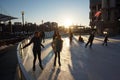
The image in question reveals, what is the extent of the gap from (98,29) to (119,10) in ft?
25.3

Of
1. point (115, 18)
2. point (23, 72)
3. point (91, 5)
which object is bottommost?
point (23, 72)

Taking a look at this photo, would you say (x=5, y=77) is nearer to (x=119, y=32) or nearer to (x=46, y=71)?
(x=46, y=71)

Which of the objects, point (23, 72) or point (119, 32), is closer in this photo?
point (23, 72)

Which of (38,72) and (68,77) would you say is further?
(38,72)

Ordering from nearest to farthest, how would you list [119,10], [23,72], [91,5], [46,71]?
[23,72] → [46,71] → [119,10] → [91,5]

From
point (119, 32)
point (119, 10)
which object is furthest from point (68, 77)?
point (119, 10)

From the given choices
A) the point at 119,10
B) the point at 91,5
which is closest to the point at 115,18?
the point at 119,10

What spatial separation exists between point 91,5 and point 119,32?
3827 centimetres

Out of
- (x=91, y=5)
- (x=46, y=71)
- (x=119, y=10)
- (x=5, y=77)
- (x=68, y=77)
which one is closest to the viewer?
(x=68, y=77)

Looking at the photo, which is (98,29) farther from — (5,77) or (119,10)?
(5,77)

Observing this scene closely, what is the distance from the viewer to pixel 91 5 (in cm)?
9862

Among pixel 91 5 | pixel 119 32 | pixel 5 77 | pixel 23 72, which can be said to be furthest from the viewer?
pixel 91 5

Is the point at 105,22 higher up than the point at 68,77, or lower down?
higher up

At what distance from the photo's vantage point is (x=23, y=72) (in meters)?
5.50
